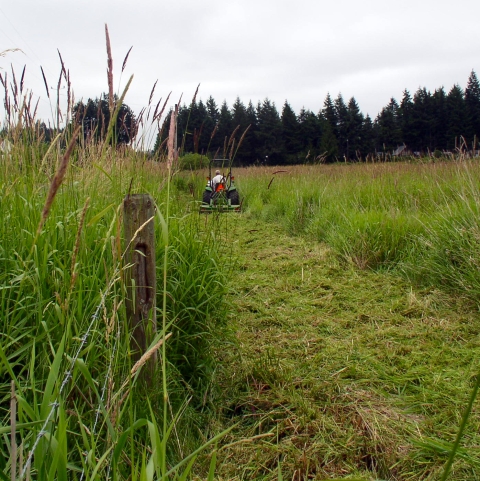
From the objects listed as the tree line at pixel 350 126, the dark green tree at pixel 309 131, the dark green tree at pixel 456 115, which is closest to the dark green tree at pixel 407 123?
the tree line at pixel 350 126

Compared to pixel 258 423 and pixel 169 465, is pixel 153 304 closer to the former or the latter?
pixel 169 465

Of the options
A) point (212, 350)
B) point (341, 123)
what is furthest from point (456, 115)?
point (212, 350)

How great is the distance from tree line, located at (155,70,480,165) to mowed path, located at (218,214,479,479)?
3031 cm

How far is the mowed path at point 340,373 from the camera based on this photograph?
160cm

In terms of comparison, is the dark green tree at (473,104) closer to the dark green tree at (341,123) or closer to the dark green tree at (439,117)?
the dark green tree at (439,117)

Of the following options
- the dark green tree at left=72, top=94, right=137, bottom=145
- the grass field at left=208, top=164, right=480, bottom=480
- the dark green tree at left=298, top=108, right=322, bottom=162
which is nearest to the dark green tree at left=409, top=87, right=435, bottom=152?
the dark green tree at left=298, top=108, right=322, bottom=162

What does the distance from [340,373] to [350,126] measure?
4545 centimetres

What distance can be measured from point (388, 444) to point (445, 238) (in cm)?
228

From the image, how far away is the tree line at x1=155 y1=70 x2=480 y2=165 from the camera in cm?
3647

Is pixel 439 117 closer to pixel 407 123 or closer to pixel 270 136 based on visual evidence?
pixel 407 123

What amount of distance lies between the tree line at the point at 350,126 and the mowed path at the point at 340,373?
3031cm

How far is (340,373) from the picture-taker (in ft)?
7.25

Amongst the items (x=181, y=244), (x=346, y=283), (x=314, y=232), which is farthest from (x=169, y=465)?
(x=314, y=232)

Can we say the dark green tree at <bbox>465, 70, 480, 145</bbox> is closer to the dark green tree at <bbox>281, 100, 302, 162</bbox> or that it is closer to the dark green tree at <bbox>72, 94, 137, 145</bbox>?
the dark green tree at <bbox>281, 100, 302, 162</bbox>
